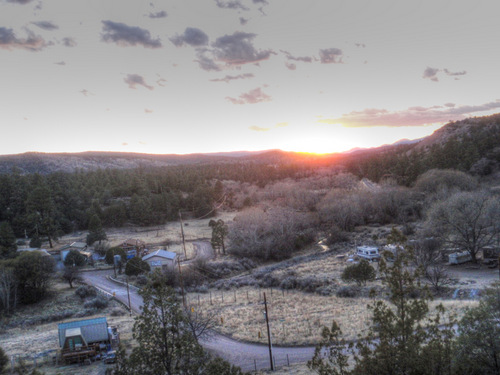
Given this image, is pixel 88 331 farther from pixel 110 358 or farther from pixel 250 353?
pixel 250 353

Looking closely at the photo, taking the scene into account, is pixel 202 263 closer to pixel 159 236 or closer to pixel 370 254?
pixel 370 254

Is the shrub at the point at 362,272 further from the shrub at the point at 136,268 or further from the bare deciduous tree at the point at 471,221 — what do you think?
the shrub at the point at 136,268

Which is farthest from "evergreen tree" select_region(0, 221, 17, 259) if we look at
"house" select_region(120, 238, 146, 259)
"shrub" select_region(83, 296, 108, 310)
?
"shrub" select_region(83, 296, 108, 310)

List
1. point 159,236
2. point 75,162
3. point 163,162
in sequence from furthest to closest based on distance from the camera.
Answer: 1. point 163,162
2. point 75,162
3. point 159,236

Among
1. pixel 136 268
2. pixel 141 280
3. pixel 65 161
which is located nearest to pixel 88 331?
pixel 141 280

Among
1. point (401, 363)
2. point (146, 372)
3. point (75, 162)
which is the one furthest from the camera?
point (75, 162)

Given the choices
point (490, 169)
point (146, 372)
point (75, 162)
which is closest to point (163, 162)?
point (75, 162)

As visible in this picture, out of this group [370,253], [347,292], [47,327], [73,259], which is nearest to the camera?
[47,327]
